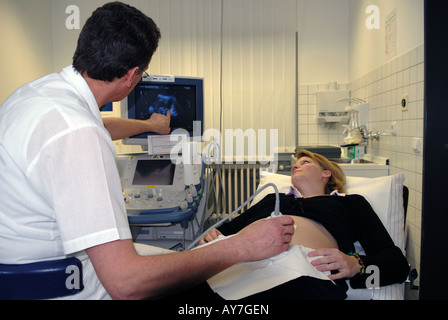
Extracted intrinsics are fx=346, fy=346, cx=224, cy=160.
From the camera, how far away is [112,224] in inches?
28.7

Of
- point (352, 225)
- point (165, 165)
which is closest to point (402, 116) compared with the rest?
point (352, 225)

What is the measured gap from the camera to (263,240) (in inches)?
36.2

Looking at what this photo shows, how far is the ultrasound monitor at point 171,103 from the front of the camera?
210cm

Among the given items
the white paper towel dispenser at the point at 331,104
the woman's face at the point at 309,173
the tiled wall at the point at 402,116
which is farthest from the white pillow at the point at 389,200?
the white paper towel dispenser at the point at 331,104

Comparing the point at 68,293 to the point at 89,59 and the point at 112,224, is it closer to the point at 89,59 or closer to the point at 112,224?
the point at 112,224

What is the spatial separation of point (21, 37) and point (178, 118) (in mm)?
1749

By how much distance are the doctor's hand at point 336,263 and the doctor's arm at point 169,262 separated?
38cm

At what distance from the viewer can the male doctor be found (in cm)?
72

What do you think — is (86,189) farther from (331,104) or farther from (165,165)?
(331,104)

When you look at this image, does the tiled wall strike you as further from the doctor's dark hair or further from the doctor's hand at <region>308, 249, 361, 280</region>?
the doctor's dark hair

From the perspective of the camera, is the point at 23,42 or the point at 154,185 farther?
the point at 23,42

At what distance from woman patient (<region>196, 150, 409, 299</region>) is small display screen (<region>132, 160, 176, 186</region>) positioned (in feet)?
1.49

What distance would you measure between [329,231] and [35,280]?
1228 mm
